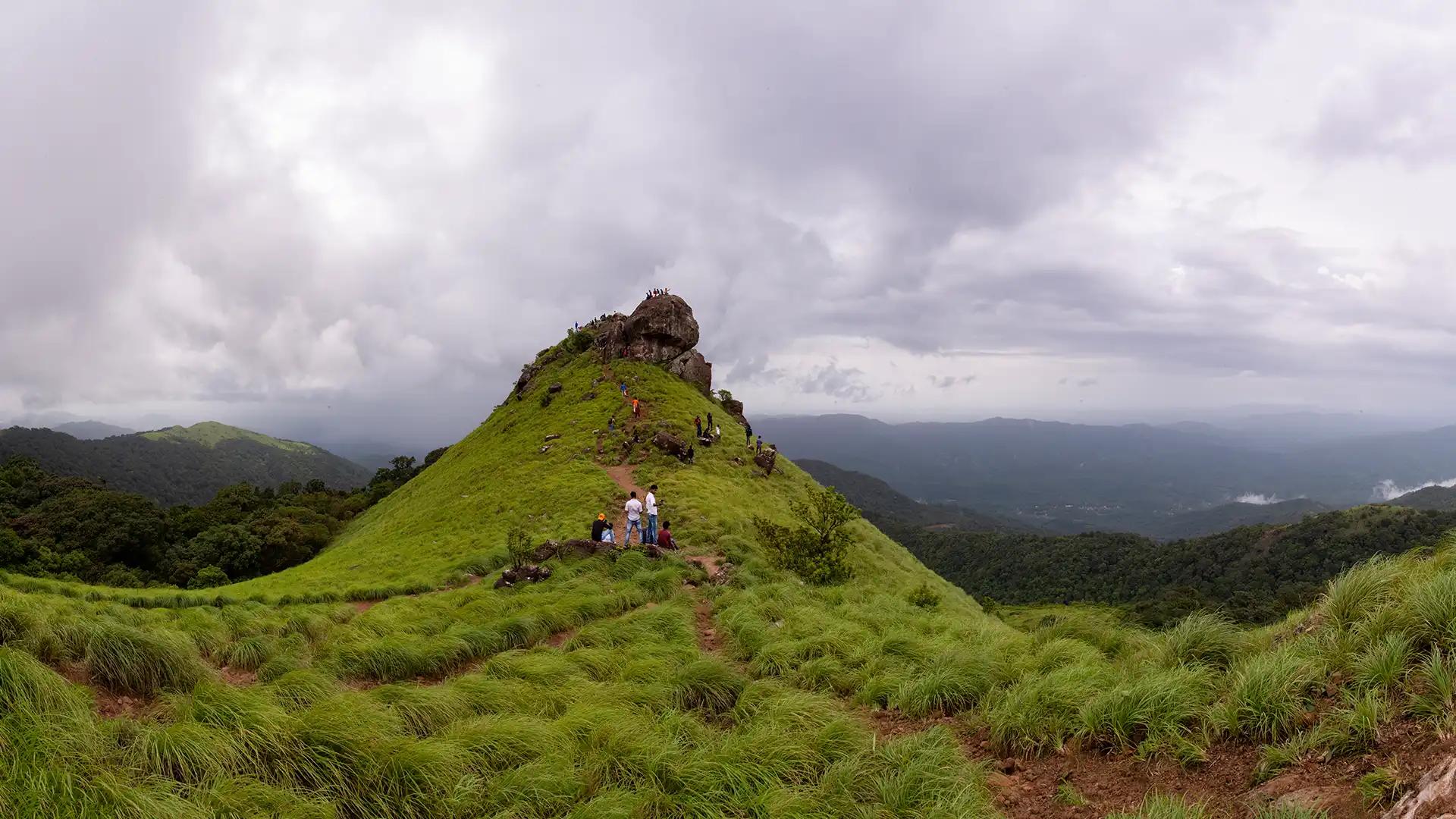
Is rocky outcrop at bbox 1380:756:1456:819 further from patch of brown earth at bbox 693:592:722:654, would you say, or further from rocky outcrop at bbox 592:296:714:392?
rocky outcrop at bbox 592:296:714:392

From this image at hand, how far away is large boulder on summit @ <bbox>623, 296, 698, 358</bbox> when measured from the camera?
54.6 metres

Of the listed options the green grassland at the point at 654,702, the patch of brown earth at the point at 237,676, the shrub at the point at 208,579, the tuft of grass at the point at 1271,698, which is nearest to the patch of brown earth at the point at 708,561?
the green grassland at the point at 654,702

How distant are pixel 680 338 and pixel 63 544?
49581mm

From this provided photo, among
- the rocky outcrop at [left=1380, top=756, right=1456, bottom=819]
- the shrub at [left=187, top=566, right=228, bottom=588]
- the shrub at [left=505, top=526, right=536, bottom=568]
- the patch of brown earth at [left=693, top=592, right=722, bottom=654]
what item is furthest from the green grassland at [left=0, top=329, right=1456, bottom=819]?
the shrub at [left=187, top=566, right=228, bottom=588]

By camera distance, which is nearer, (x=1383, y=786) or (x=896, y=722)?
(x=1383, y=786)

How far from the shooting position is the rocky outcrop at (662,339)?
54.6m

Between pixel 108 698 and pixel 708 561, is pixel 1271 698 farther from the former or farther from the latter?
pixel 708 561

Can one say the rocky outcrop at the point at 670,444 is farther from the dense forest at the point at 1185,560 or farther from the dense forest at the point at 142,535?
the dense forest at the point at 1185,560

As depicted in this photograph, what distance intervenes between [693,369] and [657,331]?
16.3 feet

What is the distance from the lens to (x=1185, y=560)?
111000mm

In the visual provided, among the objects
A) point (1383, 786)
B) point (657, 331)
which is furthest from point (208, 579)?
point (1383, 786)

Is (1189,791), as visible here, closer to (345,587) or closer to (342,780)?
(342,780)

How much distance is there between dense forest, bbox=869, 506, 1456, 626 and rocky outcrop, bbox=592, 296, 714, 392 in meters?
61.2

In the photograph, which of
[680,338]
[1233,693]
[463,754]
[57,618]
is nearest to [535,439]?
[680,338]
